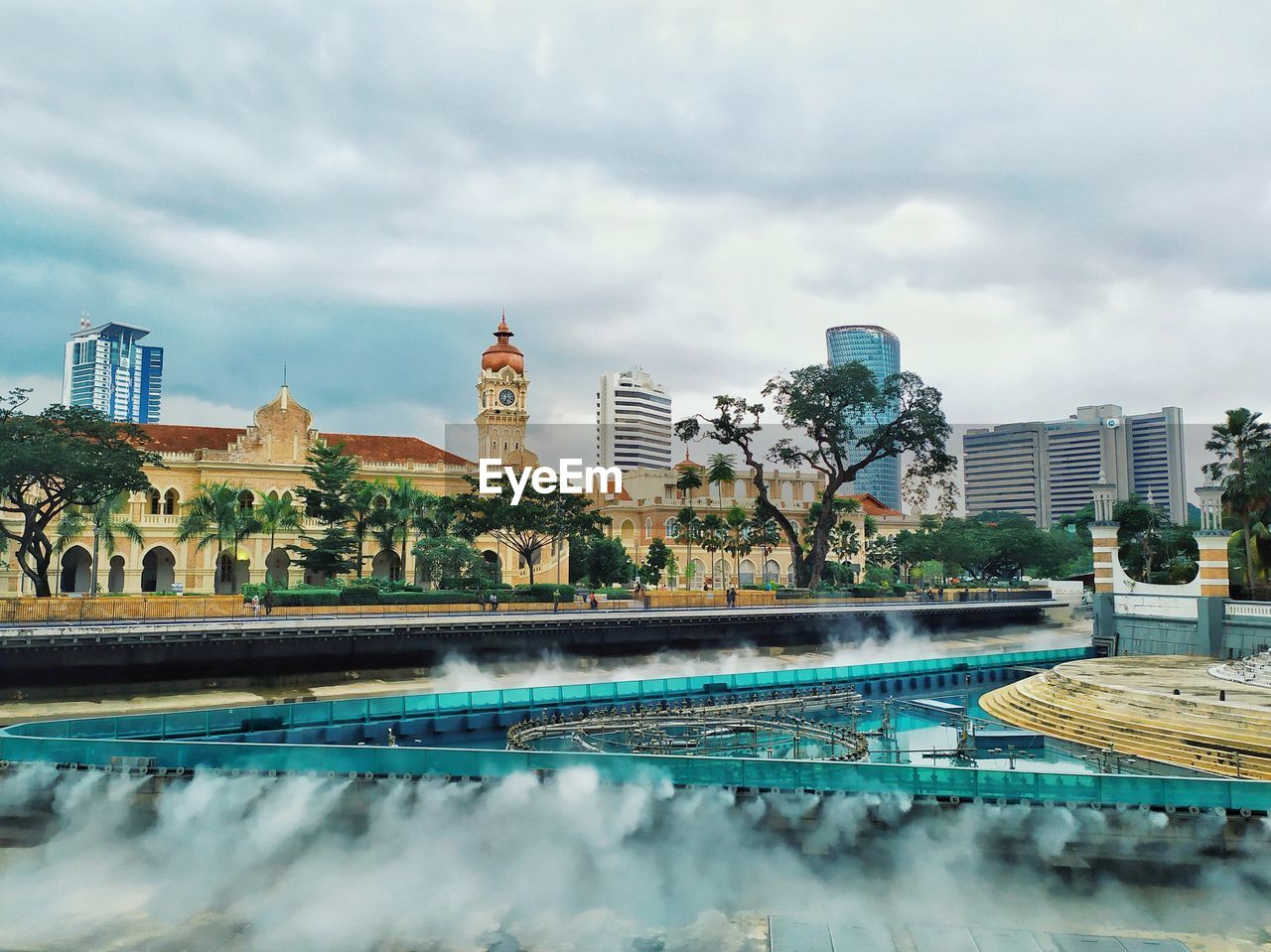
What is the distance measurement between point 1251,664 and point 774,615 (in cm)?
2725

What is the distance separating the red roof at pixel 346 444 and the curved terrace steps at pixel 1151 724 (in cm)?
5666

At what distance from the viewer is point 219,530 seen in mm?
63750

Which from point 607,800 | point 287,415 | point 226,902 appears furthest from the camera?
point 287,415

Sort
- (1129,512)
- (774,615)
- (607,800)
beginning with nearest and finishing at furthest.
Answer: (607,800) < (774,615) < (1129,512)

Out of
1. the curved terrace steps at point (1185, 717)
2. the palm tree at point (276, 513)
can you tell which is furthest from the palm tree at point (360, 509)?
the curved terrace steps at point (1185, 717)

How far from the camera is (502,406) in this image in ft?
311

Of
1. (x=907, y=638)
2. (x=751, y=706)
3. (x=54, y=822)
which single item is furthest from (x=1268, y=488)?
(x=54, y=822)

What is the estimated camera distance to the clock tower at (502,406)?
93.6m

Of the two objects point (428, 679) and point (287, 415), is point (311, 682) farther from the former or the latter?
point (287, 415)

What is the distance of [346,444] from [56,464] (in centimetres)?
2719

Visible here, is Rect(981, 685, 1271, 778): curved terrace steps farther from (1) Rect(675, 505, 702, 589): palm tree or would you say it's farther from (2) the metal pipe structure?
(1) Rect(675, 505, 702, 589): palm tree

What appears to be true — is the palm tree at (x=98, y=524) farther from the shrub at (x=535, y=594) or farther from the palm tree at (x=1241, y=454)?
the palm tree at (x=1241, y=454)

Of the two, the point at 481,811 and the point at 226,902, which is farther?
the point at 481,811

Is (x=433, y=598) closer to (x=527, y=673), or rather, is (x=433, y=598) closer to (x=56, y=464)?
(x=527, y=673)
